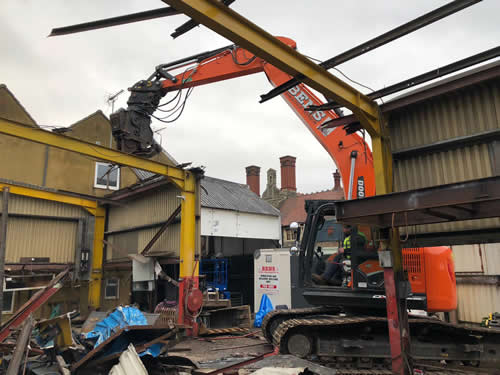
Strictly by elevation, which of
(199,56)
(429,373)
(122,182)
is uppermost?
(199,56)

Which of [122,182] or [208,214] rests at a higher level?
[122,182]

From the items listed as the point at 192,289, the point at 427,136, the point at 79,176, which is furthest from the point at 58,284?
the point at 79,176

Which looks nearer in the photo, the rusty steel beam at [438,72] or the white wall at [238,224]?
the rusty steel beam at [438,72]

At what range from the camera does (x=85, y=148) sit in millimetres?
10445

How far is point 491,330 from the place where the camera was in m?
6.45

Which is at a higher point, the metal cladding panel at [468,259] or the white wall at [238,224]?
the white wall at [238,224]

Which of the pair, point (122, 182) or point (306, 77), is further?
point (122, 182)

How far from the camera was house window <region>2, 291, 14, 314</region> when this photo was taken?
14797 millimetres

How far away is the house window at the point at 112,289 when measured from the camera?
16.0 metres

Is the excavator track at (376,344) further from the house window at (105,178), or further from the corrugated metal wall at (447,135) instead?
the house window at (105,178)

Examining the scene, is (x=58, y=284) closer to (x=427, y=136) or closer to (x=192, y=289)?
(x=192, y=289)

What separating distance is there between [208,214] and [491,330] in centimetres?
1116

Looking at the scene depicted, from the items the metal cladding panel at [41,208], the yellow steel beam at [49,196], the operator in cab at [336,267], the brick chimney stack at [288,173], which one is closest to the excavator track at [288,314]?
the operator in cab at [336,267]

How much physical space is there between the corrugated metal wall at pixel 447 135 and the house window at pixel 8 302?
14.3 m
